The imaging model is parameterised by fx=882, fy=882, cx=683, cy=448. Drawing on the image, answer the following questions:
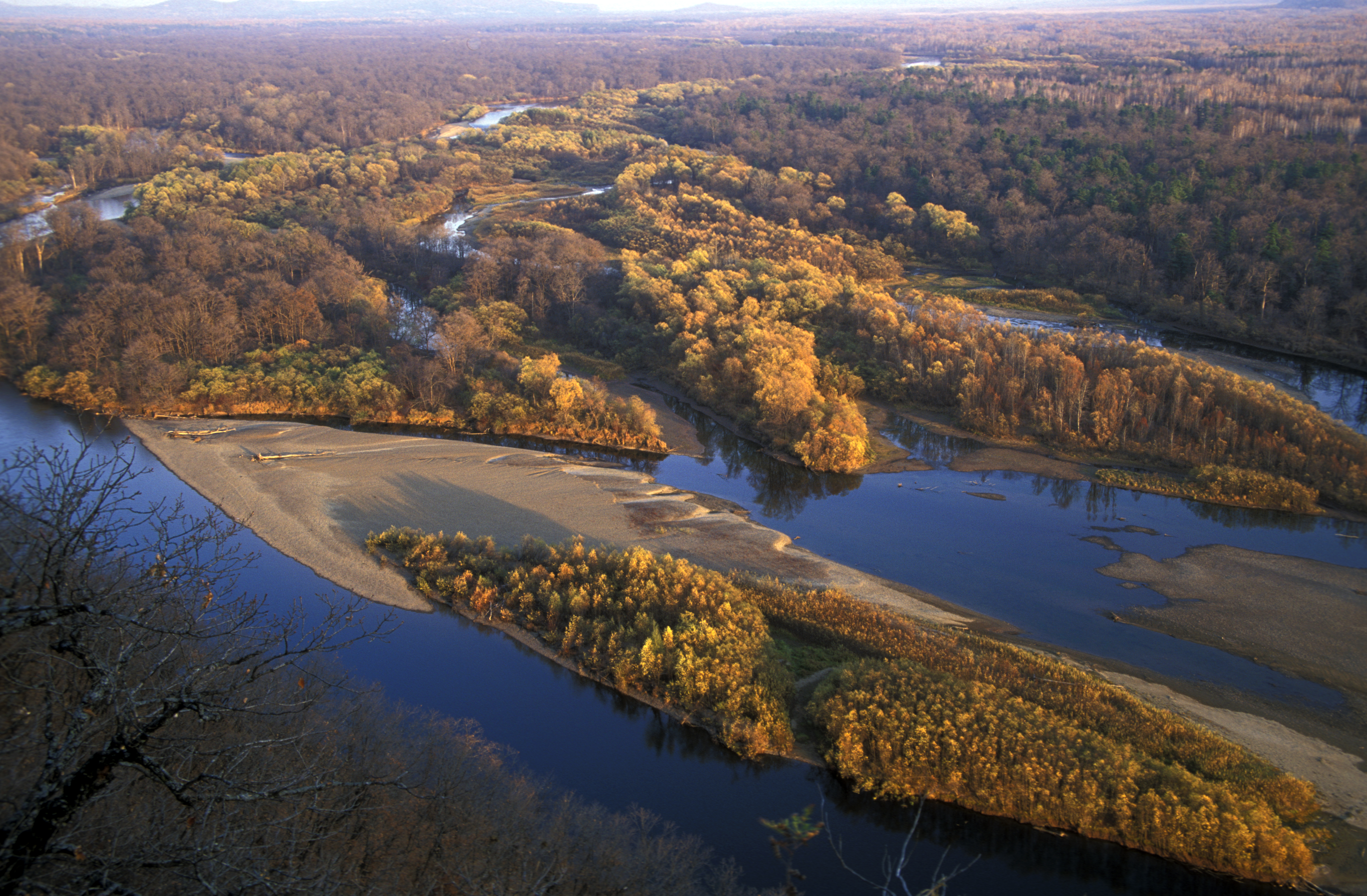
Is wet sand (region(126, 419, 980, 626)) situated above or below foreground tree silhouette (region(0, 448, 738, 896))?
below

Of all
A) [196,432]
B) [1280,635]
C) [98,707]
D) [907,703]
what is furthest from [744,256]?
[98,707]

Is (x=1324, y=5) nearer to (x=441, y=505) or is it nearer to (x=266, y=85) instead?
(x=266, y=85)

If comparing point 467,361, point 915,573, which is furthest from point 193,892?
point 467,361

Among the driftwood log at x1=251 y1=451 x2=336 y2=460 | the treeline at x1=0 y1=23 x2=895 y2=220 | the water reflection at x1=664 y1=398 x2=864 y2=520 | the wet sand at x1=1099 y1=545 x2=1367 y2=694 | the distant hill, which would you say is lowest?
the wet sand at x1=1099 y1=545 x2=1367 y2=694

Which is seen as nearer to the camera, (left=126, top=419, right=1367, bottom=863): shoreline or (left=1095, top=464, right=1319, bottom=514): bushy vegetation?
(left=126, top=419, right=1367, bottom=863): shoreline

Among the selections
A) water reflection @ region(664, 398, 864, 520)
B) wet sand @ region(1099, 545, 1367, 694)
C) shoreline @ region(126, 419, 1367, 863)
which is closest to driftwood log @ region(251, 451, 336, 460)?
shoreline @ region(126, 419, 1367, 863)

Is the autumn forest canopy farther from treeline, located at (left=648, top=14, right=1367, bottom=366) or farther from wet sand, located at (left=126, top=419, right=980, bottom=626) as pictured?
wet sand, located at (left=126, top=419, right=980, bottom=626)

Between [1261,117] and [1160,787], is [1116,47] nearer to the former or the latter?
[1261,117]
